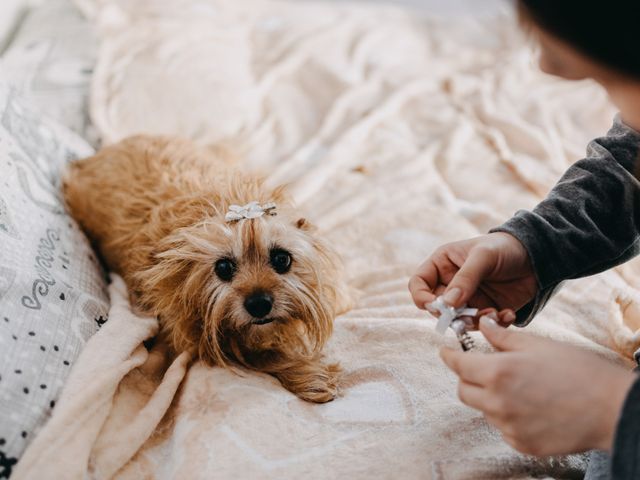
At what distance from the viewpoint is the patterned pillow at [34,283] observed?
90cm

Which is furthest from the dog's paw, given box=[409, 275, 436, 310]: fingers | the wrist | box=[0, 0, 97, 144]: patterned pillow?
A: box=[0, 0, 97, 144]: patterned pillow

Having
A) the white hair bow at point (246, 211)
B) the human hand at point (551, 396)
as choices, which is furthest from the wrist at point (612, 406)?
the white hair bow at point (246, 211)

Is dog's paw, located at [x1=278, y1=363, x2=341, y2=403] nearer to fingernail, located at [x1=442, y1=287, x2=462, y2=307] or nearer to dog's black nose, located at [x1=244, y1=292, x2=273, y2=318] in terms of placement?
dog's black nose, located at [x1=244, y1=292, x2=273, y2=318]

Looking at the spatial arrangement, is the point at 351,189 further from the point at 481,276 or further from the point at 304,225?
the point at 481,276

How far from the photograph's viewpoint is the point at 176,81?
2010mm

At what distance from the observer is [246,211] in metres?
1.20

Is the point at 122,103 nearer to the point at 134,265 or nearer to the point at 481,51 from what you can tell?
the point at 134,265

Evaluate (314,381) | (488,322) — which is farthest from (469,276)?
(314,381)

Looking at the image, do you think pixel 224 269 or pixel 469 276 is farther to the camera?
pixel 224 269

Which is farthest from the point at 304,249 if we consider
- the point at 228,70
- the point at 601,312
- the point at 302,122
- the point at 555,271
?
the point at 228,70

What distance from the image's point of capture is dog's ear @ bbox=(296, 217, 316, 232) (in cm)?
128

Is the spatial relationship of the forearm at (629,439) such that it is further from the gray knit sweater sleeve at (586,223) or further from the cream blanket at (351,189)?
the gray knit sweater sleeve at (586,223)

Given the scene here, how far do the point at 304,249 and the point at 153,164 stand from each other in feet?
1.78

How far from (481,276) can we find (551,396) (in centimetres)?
30
